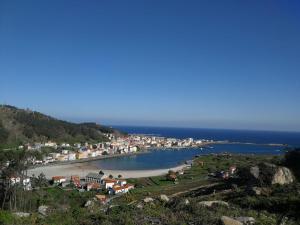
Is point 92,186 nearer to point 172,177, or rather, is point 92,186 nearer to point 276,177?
point 172,177

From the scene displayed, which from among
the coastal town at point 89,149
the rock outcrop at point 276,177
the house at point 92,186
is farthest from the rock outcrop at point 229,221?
the coastal town at point 89,149

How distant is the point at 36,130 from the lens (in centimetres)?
9888

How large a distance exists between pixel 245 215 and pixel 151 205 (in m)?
3.40

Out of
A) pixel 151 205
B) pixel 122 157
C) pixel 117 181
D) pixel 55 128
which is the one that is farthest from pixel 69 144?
pixel 151 205

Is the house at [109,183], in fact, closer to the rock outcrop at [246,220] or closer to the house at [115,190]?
the house at [115,190]

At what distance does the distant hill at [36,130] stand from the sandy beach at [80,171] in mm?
18158

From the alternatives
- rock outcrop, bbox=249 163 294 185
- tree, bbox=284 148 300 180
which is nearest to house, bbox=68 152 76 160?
tree, bbox=284 148 300 180

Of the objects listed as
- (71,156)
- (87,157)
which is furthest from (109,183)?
(87,157)

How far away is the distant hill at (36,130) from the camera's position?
293 feet

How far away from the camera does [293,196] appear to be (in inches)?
521

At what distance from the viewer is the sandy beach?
58656 mm

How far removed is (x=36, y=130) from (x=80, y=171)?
127ft

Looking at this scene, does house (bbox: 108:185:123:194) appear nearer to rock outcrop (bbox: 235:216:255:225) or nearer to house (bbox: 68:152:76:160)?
rock outcrop (bbox: 235:216:255:225)

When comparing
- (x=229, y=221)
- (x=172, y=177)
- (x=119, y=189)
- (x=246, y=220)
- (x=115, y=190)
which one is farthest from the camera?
(x=172, y=177)
